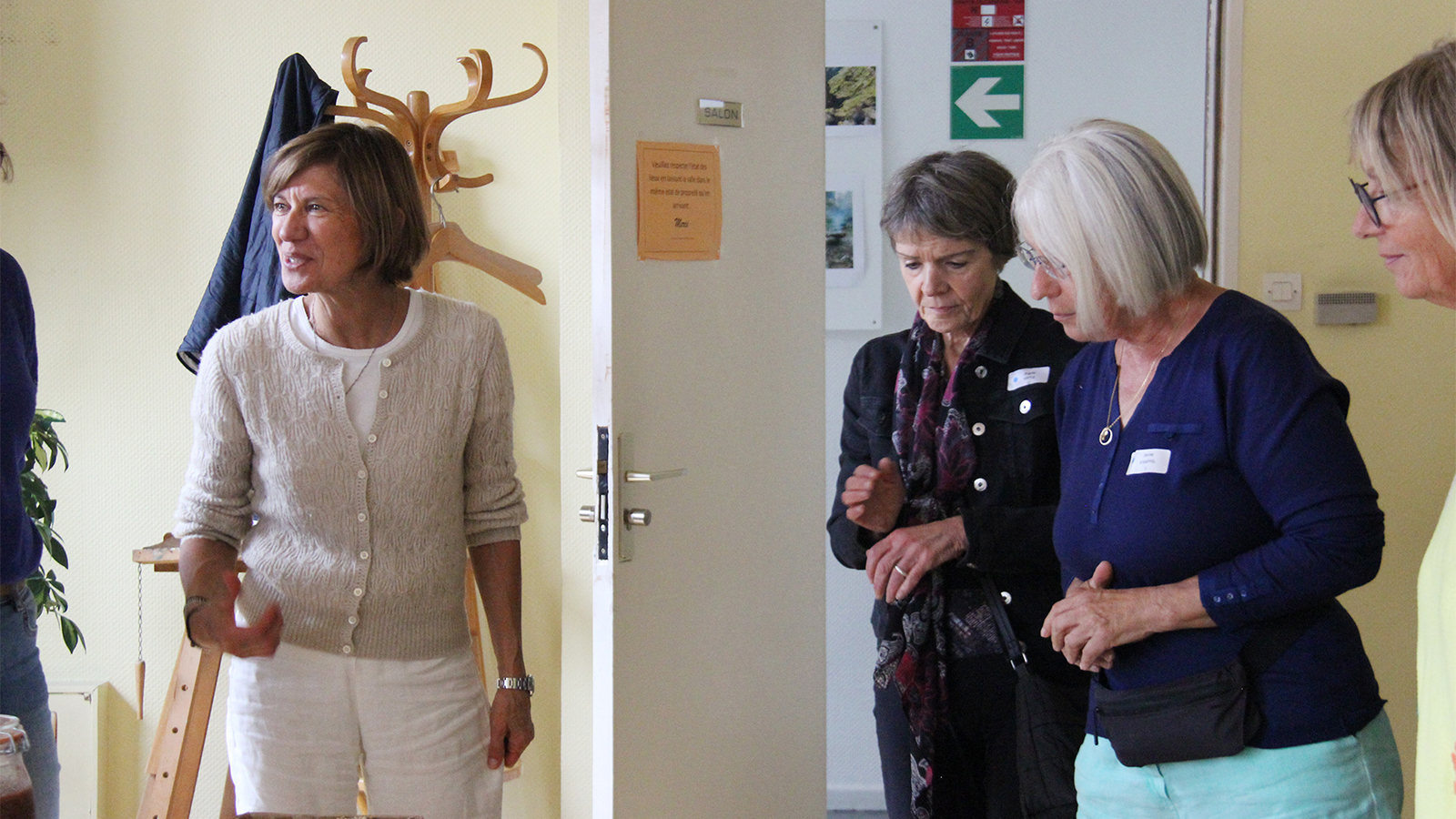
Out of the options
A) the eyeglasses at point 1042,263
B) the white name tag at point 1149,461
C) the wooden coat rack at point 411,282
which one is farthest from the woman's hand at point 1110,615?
the wooden coat rack at point 411,282

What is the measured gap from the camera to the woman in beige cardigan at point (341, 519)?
4.88ft

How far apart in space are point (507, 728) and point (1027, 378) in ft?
3.16

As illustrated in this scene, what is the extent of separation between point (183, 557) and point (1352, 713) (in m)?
1.47

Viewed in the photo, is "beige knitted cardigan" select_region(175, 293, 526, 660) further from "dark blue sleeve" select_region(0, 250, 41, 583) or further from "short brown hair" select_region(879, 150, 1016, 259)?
"short brown hair" select_region(879, 150, 1016, 259)

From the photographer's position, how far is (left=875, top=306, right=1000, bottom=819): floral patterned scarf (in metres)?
1.74

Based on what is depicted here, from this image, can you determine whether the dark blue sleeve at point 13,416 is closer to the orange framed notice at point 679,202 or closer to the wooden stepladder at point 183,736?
the wooden stepladder at point 183,736

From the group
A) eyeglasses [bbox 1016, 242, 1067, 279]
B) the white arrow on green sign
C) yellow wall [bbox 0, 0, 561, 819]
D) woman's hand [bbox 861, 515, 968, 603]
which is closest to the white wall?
the white arrow on green sign

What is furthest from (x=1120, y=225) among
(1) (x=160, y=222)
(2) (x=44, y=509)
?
(1) (x=160, y=222)

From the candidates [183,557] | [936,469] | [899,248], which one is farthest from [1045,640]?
[183,557]

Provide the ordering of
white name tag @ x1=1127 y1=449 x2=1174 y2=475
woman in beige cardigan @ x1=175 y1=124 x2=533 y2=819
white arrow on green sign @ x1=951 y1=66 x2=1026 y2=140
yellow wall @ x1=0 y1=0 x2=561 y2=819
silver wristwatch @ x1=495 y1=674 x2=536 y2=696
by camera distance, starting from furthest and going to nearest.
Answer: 1. white arrow on green sign @ x1=951 y1=66 x2=1026 y2=140
2. yellow wall @ x1=0 y1=0 x2=561 y2=819
3. silver wristwatch @ x1=495 y1=674 x2=536 y2=696
4. woman in beige cardigan @ x1=175 y1=124 x2=533 y2=819
5. white name tag @ x1=1127 y1=449 x2=1174 y2=475

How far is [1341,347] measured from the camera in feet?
8.15

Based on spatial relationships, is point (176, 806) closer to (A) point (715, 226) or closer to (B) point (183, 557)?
(B) point (183, 557)

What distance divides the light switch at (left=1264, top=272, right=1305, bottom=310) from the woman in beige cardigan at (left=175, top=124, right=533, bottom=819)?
1810 mm

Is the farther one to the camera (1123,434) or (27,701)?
(27,701)
